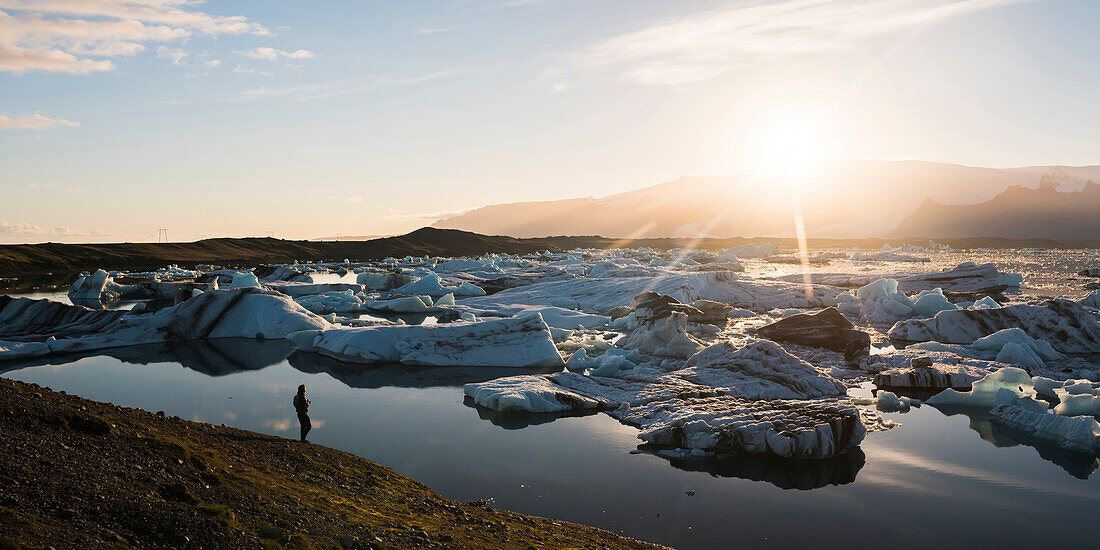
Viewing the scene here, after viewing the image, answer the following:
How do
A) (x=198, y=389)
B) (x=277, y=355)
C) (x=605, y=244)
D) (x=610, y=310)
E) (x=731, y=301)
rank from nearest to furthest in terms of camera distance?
(x=198, y=389)
(x=277, y=355)
(x=610, y=310)
(x=731, y=301)
(x=605, y=244)

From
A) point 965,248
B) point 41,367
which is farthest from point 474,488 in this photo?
point 965,248

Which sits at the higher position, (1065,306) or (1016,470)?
(1065,306)

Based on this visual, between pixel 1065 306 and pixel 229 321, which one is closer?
pixel 1065 306

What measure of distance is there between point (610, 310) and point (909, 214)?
15625 cm

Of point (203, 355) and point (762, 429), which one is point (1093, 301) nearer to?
point (762, 429)

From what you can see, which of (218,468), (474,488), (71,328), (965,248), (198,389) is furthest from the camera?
(965,248)

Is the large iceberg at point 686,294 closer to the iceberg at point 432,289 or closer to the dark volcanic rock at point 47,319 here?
the iceberg at point 432,289

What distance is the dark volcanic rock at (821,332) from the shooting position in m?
18.1

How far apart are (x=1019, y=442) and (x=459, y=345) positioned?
43.8 ft

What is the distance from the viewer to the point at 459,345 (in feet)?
60.2

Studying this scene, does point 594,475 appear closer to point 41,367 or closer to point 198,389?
point 198,389

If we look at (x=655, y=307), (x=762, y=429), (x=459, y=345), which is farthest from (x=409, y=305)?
Answer: (x=762, y=429)

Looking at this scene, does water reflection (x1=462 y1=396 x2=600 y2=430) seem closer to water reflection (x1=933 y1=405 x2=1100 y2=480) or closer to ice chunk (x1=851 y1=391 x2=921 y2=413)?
ice chunk (x1=851 y1=391 x2=921 y2=413)

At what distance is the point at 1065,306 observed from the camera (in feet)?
61.3
